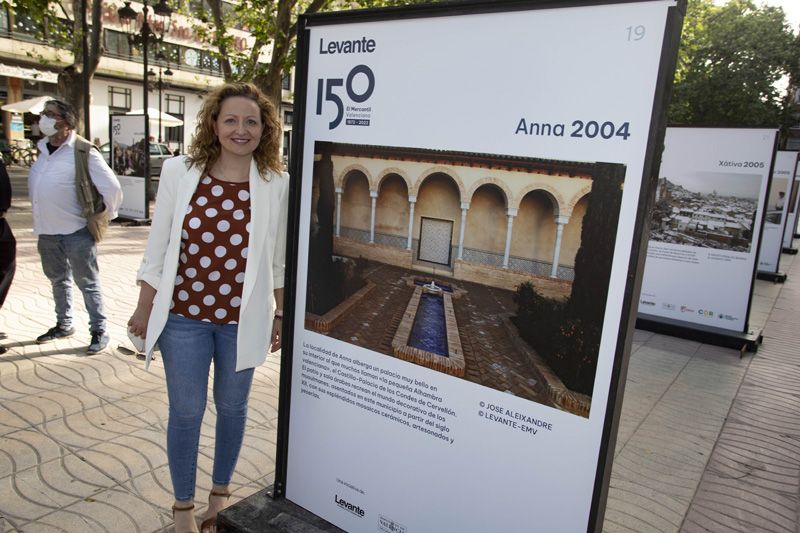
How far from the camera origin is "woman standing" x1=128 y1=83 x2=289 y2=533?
256 cm

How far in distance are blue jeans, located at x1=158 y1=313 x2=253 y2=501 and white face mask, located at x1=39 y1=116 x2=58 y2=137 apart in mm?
3027

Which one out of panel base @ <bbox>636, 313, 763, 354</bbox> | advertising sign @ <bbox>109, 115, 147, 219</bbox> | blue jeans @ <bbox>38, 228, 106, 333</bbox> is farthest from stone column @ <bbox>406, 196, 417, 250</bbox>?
advertising sign @ <bbox>109, 115, 147, 219</bbox>

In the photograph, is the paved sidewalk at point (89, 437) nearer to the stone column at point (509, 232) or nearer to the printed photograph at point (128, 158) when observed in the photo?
the stone column at point (509, 232)

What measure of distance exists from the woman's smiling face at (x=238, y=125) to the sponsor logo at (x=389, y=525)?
69.9 inches

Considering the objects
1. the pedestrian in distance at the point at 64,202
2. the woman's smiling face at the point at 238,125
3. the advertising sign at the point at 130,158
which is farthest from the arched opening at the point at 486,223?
the advertising sign at the point at 130,158

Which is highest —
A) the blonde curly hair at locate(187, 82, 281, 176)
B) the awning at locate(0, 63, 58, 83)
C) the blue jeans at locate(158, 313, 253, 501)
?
the awning at locate(0, 63, 58, 83)

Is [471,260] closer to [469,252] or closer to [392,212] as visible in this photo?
[469,252]

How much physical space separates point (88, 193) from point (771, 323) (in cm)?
1005

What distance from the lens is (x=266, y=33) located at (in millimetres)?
13039

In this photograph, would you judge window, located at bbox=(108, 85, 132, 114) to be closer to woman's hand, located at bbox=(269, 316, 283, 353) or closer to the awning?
the awning

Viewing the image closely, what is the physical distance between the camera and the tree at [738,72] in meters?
28.4

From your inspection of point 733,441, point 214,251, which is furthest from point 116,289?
point 733,441

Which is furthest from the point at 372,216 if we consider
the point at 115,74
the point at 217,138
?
the point at 115,74

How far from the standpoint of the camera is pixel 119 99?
36.3 m
